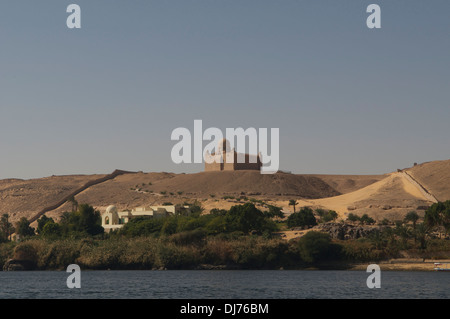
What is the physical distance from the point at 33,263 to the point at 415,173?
77.6 meters

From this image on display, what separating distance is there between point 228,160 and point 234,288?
126958mm

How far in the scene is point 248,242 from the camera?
8006 cm

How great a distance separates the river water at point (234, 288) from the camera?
44.6 m

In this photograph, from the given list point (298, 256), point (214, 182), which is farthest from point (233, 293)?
point (214, 182)

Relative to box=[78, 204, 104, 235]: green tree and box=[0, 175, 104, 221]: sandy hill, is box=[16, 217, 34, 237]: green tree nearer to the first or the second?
box=[78, 204, 104, 235]: green tree

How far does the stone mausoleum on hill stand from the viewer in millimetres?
176500

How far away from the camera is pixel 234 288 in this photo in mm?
50500

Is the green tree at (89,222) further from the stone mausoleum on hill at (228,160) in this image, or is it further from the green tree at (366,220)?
the stone mausoleum on hill at (228,160)

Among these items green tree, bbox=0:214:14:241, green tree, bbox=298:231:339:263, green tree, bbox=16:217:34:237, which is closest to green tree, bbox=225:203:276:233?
green tree, bbox=298:231:339:263

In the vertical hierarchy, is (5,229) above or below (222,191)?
below

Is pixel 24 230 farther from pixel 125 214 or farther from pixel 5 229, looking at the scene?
pixel 125 214

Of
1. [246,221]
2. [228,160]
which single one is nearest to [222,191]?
[228,160]

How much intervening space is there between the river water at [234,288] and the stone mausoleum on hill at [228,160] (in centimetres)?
11271
